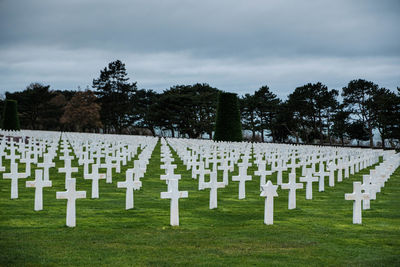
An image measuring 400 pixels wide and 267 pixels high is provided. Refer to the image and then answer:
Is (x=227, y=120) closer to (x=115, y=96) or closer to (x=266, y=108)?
(x=266, y=108)

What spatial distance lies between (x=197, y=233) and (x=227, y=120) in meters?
28.0

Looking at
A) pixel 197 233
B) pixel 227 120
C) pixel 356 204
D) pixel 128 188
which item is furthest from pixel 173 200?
pixel 227 120

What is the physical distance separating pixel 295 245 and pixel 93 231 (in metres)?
2.75

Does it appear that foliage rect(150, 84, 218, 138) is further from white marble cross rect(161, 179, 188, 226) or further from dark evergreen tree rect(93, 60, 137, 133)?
white marble cross rect(161, 179, 188, 226)

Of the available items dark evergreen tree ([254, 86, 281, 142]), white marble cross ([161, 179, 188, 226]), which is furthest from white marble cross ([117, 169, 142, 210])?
dark evergreen tree ([254, 86, 281, 142])

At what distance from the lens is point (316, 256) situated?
5.36 meters

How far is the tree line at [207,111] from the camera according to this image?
5009 centimetres

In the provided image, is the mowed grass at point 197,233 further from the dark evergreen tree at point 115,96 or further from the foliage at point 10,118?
the dark evergreen tree at point 115,96

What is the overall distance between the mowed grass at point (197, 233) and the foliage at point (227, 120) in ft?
78.3

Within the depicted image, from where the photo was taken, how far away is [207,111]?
194 ft

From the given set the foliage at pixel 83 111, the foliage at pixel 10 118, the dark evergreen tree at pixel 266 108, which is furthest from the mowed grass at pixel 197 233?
the foliage at pixel 83 111

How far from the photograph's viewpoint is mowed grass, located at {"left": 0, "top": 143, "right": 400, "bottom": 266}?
204 inches

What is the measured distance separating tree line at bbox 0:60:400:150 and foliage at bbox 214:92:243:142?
1577 cm

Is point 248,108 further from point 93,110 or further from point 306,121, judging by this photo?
point 93,110
